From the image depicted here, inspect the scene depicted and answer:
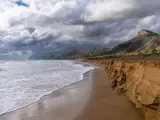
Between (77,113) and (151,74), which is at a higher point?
(151,74)

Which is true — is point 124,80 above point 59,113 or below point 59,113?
above

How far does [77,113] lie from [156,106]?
507cm

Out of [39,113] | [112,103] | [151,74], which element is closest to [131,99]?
[112,103]

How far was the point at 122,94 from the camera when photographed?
16.6 metres

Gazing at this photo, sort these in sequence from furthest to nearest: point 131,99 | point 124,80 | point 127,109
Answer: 1. point 124,80
2. point 131,99
3. point 127,109

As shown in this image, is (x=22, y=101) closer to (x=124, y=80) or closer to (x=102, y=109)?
Result: (x=102, y=109)

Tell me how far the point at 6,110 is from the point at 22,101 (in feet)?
8.09

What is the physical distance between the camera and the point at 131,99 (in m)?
13.9

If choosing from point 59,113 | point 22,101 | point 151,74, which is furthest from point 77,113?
point 22,101

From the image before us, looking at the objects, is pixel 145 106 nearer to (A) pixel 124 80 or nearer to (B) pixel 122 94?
(B) pixel 122 94

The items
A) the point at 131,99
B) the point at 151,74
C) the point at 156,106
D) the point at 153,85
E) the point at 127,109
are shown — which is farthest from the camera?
the point at 131,99

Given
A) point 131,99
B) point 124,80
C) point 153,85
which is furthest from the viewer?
point 124,80

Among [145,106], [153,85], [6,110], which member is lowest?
[6,110]

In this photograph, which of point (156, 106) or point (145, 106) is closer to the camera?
point (156, 106)
